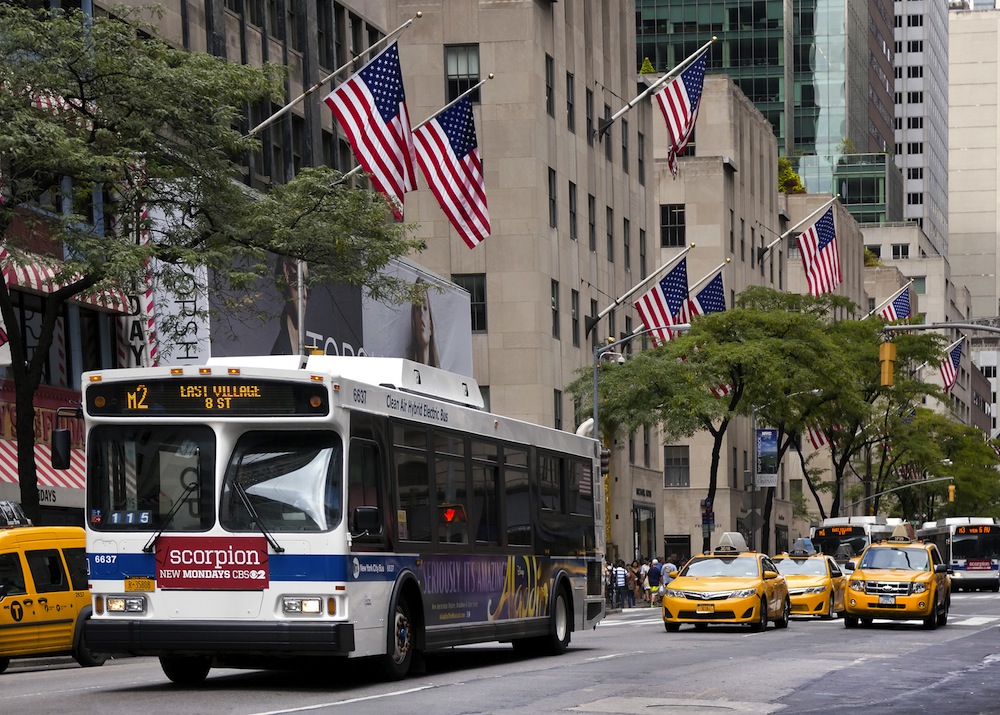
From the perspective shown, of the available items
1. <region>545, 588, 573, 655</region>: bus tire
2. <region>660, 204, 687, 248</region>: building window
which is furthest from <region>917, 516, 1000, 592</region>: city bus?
<region>545, 588, 573, 655</region>: bus tire

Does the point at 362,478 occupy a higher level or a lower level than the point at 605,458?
lower

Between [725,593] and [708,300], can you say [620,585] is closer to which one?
[708,300]

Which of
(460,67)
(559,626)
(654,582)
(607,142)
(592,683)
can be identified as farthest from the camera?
(607,142)

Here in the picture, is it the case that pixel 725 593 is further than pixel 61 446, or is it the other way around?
pixel 725 593

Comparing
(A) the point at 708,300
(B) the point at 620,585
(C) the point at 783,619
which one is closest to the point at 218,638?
(C) the point at 783,619

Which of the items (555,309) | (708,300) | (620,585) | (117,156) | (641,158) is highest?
(641,158)

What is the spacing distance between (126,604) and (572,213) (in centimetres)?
4876

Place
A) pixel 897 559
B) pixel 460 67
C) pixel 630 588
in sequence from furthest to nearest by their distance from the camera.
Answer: pixel 460 67, pixel 630 588, pixel 897 559

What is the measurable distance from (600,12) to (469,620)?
51954mm

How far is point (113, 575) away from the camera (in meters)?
17.2

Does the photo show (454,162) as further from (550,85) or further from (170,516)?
(550,85)

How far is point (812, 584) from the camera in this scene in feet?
128

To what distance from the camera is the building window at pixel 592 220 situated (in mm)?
66875

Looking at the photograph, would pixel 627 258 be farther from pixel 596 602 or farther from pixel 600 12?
pixel 596 602
